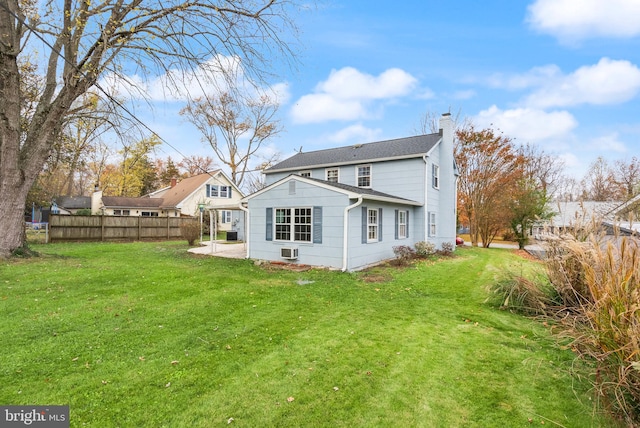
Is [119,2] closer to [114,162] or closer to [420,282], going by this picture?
[420,282]

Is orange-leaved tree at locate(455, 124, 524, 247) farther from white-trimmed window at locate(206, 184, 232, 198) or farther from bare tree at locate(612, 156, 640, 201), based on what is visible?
white-trimmed window at locate(206, 184, 232, 198)

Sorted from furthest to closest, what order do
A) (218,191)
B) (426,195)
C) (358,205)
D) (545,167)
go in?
(545,167)
(218,191)
(426,195)
(358,205)

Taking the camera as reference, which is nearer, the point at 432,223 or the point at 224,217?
the point at 432,223

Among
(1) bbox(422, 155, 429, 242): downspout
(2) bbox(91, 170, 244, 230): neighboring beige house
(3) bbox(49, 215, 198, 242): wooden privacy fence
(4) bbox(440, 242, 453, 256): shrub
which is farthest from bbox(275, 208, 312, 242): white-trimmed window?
(2) bbox(91, 170, 244, 230): neighboring beige house

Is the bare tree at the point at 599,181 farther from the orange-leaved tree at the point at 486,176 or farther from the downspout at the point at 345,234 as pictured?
the downspout at the point at 345,234

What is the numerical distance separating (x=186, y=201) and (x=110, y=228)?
9.45 meters

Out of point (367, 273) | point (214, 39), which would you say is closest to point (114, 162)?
point (214, 39)

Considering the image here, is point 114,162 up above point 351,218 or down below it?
above

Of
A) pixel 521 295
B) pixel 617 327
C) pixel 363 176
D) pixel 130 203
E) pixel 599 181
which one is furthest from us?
pixel 599 181

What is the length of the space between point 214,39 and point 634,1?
11202 millimetres

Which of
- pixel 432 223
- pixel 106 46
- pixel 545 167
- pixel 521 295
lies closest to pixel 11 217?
pixel 106 46

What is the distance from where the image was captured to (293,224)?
10.8m

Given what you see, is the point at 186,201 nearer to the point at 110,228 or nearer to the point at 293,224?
the point at 110,228

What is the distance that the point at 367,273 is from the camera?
371 inches
